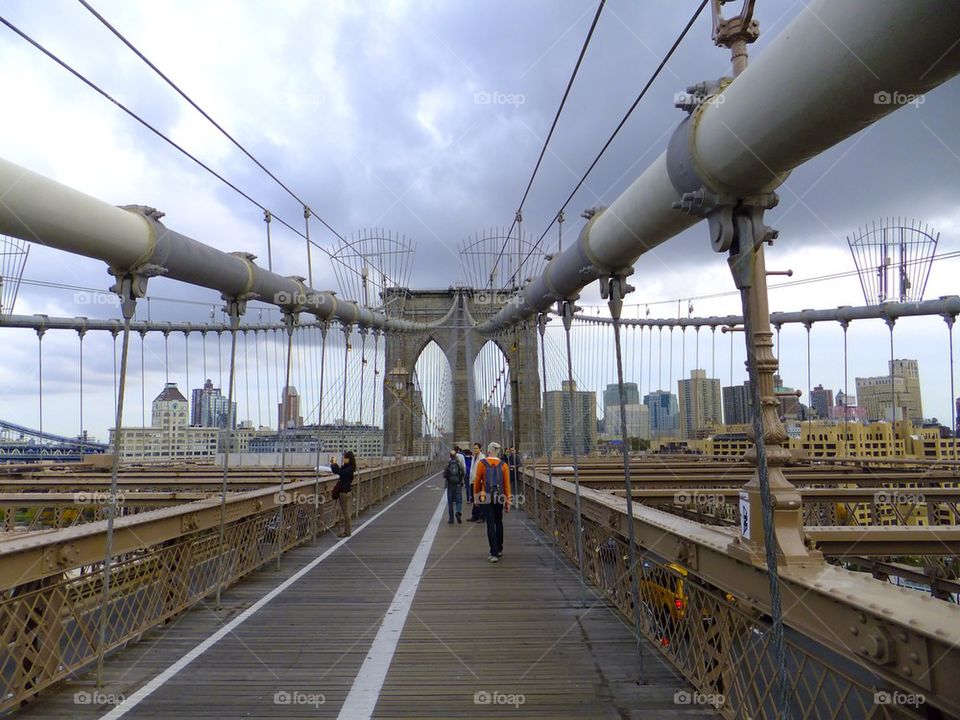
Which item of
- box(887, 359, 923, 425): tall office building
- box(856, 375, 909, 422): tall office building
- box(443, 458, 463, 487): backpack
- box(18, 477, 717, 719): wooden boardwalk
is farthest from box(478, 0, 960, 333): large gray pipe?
box(887, 359, 923, 425): tall office building

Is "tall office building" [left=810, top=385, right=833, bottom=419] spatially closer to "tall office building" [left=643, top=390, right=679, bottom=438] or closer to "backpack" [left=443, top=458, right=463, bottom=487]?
"tall office building" [left=643, top=390, right=679, bottom=438]

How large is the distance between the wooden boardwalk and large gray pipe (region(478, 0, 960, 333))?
3.00 metres

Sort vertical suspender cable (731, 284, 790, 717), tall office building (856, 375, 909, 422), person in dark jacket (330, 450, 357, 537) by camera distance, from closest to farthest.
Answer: vertical suspender cable (731, 284, 790, 717), person in dark jacket (330, 450, 357, 537), tall office building (856, 375, 909, 422)

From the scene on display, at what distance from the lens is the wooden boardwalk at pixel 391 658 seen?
13.0 ft

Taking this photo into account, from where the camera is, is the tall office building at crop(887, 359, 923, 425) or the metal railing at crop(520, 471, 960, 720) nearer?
the metal railing at crop(520, 471, 960, 720)

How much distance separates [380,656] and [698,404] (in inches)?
1298

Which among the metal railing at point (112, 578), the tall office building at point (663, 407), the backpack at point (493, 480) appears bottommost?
the metal railing at point (112, 578)

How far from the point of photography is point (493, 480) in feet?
28.8

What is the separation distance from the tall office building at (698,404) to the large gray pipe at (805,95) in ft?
105

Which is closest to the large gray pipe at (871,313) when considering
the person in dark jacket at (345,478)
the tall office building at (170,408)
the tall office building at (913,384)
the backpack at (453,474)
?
the backpack at (453,474)

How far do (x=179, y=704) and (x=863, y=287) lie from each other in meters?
21.4

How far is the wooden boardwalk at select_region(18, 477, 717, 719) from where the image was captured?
3947 mm

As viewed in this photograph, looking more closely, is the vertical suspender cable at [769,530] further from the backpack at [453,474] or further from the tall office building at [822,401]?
the tall office building at [822,401]

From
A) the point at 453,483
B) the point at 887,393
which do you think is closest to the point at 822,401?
the point at 887,393
